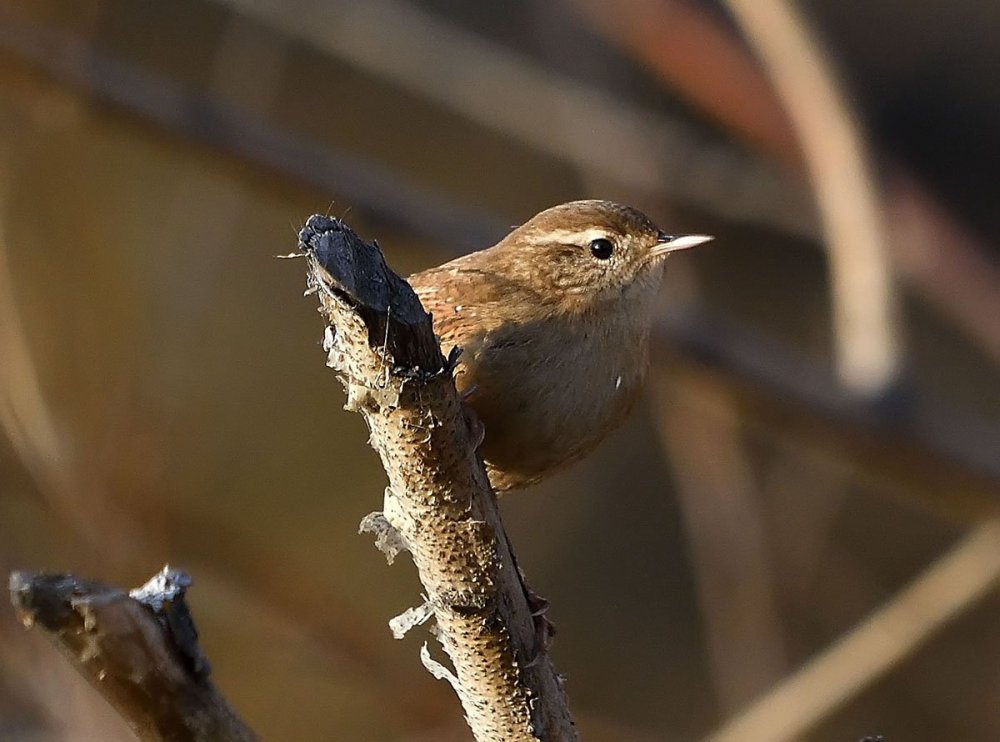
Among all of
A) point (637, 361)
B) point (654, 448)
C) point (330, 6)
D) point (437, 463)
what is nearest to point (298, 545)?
point (654, 448)

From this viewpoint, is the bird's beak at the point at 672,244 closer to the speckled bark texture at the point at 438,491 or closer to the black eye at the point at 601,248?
the black eye at the point at 601,248

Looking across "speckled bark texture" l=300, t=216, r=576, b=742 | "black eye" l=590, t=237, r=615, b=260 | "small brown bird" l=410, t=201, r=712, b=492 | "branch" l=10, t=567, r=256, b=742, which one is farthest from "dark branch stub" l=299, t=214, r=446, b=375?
"black eye" l=590, t=237, r=615, b=260

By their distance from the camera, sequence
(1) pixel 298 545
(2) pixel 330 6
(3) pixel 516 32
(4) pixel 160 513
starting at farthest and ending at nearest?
(3) pixel 516 32 → (1) pixel 298 545 → (2) pixel 330 6 → (4) pixel 160 513

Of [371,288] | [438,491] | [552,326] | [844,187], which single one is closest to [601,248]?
[552,326]

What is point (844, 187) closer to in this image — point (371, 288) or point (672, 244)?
point (672, 244)

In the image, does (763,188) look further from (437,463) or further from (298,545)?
(437,463)

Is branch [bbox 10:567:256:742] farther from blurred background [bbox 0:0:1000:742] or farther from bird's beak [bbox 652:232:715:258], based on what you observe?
bird's beak [bbox 652:232:715:258]

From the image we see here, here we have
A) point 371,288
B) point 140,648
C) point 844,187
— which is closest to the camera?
point 140,648
